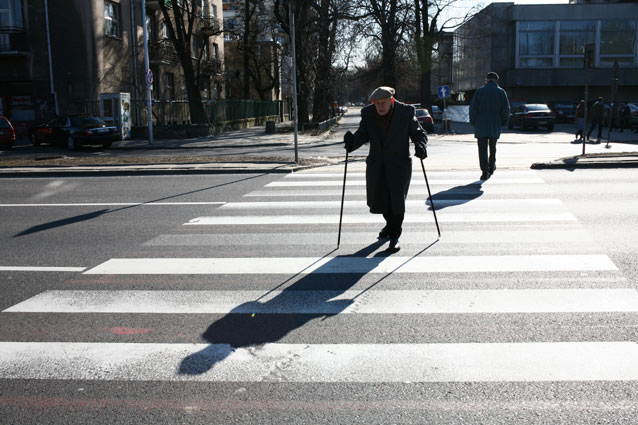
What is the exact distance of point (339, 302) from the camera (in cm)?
496

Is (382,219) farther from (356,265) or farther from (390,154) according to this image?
(356,265)

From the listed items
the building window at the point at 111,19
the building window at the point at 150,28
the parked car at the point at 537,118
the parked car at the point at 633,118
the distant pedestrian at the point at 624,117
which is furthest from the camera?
the building window at the point at 150,28

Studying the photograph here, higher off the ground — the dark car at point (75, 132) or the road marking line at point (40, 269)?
the dark car at point (75, 132)

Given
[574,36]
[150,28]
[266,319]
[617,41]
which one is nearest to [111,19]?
[150,28]

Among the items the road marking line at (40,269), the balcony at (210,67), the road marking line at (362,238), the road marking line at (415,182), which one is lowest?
the road marking line at (40,269)

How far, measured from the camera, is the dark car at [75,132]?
80.5ft

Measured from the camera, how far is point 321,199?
33.0ft

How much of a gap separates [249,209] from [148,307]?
457 centimetres

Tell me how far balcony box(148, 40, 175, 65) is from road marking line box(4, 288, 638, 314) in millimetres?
34241

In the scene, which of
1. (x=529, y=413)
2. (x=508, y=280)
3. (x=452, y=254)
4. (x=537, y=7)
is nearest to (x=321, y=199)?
(x=452, y=254)

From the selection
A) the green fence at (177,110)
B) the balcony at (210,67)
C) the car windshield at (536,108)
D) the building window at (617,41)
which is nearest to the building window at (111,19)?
the green fence at (177,110)

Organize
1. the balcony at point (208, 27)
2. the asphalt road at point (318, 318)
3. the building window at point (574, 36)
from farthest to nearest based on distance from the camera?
the building window at point (574, 36)
the balcony at point (208, 27)
the asphalt road at point (318, 318)

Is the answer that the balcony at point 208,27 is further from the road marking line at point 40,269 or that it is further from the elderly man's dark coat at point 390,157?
the road marking line at point 40,269

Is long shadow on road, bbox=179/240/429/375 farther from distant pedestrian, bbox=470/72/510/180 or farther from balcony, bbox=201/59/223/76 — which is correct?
balcony, bbox=201/59/223/76
